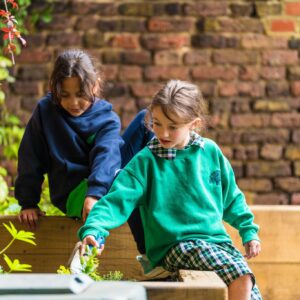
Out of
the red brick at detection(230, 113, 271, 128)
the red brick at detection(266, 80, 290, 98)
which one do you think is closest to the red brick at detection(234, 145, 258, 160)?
the red brick at detection(230, 113, 271, 128)

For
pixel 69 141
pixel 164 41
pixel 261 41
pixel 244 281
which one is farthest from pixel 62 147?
pixel 261 41

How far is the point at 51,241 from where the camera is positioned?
2830 mm

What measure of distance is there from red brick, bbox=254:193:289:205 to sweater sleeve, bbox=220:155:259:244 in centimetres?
234

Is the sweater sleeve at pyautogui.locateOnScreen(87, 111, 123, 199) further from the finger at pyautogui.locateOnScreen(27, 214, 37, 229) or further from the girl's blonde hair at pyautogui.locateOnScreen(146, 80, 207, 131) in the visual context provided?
the girl's blonde hair at pyautogui.locateOnScreen(146, 80, 207, 131)

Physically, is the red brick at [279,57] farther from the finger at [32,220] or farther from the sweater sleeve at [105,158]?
the finger at [32,220]

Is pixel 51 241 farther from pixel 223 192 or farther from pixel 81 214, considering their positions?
pixel 223 192

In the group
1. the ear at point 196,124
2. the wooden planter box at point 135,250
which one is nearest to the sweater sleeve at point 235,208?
the ear at point 196,124

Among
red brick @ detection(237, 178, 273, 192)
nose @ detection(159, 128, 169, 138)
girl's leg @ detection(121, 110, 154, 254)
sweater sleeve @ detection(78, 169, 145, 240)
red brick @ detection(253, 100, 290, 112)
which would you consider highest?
red brick @ detection(253, 100, 290, 112)

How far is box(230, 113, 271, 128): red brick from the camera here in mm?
4699

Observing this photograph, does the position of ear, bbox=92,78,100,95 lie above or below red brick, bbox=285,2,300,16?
below

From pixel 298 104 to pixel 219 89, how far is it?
1.66 ft

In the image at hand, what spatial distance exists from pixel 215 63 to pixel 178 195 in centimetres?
254

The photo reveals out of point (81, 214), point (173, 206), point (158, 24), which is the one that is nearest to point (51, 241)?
point (81, 214)

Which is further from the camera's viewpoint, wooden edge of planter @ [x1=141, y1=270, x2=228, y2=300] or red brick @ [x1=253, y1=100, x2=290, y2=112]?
red brick @ [x1=253, y1=100, x2=290, y2=112]
